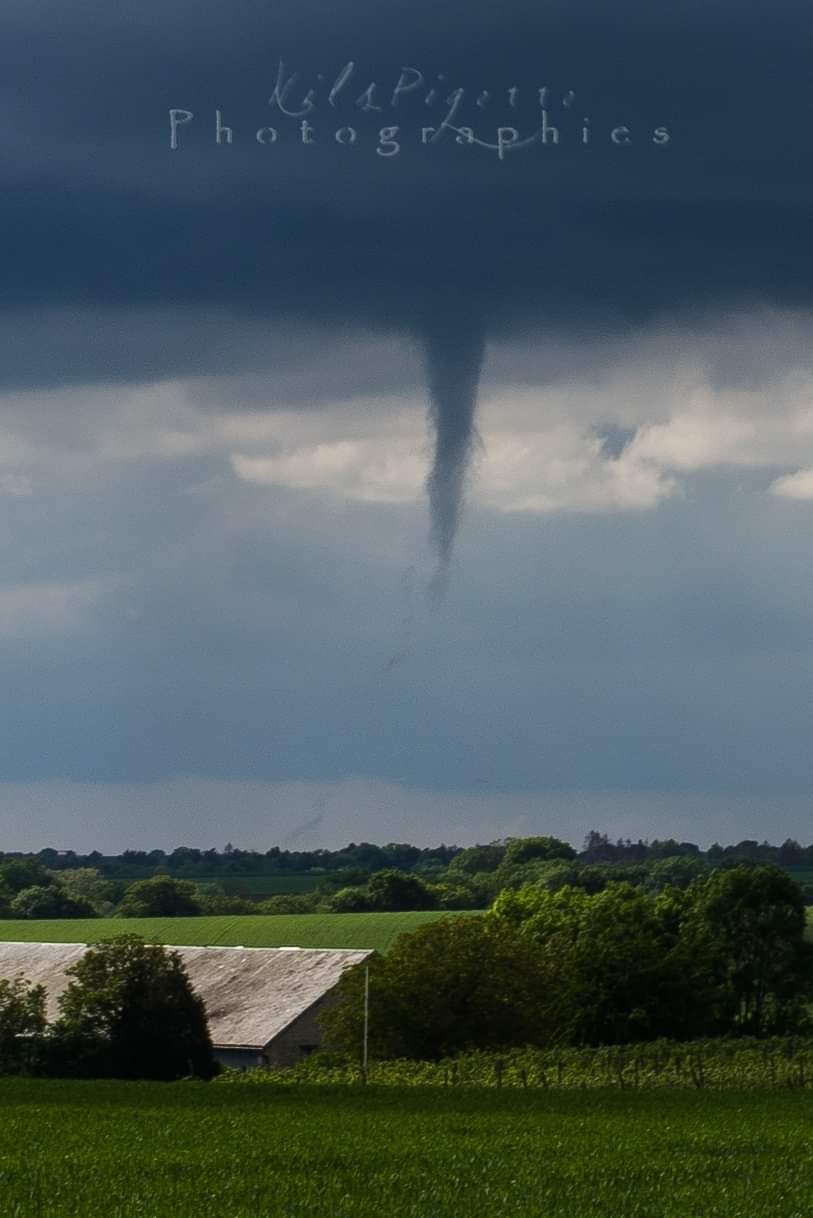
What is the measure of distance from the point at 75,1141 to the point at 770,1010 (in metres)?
66.5

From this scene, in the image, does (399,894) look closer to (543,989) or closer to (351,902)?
(351,902)

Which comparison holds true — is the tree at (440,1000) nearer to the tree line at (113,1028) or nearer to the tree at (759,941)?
the tree line at (113,1028)

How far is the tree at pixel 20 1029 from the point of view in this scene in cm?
7612


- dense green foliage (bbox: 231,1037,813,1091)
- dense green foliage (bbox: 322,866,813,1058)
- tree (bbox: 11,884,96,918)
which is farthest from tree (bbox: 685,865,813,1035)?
tree (bbox: 11,884,96,918)

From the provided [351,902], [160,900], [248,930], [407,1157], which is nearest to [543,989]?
[407,1157]

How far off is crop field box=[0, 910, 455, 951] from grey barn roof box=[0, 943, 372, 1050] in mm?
35541

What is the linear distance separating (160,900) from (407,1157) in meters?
155

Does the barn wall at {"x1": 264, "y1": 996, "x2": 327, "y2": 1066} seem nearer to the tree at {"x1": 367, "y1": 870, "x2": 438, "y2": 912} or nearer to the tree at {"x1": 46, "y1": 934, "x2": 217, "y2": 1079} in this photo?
the tree at {"x1": 46, "y1": 934, "x2": 217, "y2": 1079}

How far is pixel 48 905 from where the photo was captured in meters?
188

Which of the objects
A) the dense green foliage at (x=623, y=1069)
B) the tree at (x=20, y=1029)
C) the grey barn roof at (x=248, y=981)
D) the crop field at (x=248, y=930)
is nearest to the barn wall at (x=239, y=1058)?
the grey barn roof at (x=248, y=981)

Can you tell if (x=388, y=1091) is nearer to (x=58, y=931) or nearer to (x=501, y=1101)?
(x=501, y=1101)

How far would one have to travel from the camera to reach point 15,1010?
76.6m

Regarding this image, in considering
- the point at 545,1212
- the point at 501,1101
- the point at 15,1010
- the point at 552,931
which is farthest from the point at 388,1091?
the point at 552,931

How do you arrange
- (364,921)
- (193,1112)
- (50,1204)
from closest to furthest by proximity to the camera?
(50,1204)
(193,1112)
(364,921)
